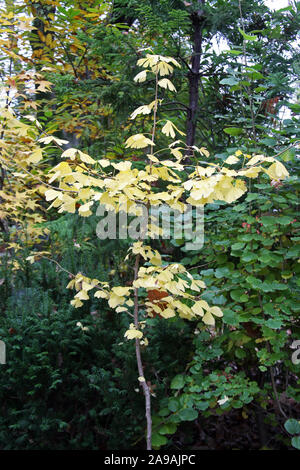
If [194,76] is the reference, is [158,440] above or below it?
below

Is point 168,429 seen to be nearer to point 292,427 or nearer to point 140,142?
point 292,427

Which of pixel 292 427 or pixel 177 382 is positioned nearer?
pixel 292 427

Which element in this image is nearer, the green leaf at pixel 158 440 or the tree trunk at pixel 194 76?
the green leaf at pixel 158 440

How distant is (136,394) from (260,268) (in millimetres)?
890

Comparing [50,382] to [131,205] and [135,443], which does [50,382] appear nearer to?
[135,443]

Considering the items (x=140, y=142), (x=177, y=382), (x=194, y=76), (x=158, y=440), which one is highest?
(x=194, y=76)

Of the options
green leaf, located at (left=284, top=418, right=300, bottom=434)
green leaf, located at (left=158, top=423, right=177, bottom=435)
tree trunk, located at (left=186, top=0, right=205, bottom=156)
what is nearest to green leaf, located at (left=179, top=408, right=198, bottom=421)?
green leaf, located at (left=158, top=423, right=177, bottom=435)

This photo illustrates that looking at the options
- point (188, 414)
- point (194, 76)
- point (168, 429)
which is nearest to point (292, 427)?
point (188, 414)

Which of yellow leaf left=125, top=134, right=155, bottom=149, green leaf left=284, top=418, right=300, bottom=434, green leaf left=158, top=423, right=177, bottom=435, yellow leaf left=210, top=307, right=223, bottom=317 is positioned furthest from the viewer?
green leaf left=158, top=423, right=177, bottom=435

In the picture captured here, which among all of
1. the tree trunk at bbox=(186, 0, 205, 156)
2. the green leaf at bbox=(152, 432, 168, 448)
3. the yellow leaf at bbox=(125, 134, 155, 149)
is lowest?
the green leaf at bbox=(152, 432, 168, 448)

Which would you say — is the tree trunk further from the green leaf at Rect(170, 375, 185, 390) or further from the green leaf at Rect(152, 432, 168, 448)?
the green leaf at Rect(152, 432, 168, 448)

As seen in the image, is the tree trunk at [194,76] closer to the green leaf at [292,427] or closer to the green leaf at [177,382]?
the green leaf at [177,382]

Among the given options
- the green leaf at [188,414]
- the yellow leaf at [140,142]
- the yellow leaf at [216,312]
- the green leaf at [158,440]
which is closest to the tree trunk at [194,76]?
the yellow leaf at [140,142]
